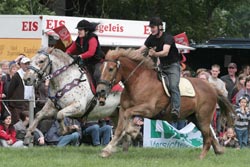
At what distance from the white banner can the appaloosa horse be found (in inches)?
142

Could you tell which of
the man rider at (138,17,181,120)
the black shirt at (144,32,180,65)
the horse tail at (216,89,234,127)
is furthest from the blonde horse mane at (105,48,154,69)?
the horse tail at (216,89,234,127)

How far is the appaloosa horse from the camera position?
15.2m

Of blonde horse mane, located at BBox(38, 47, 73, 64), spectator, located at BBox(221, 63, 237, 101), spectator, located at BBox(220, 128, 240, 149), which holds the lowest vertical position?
spectator, located at BBox(220, 128, 240, 149)

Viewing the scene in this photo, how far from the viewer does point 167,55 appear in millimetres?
14703

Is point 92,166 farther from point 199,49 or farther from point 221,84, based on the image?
point 199,49

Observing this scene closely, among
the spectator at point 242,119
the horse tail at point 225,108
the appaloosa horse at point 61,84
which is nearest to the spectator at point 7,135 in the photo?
the appaloosa horse at point 61,84

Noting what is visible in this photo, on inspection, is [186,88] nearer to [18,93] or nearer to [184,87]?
[184,87]

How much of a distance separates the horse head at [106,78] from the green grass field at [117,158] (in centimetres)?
115

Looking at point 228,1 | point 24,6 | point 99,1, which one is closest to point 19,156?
point 24,6

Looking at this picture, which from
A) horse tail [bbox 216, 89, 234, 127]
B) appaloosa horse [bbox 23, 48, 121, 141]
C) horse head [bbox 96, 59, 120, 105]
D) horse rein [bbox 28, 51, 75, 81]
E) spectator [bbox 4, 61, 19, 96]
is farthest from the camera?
spectator [bbox 4, 61, 19, 96]

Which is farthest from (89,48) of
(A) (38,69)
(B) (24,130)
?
(B) (24,130)

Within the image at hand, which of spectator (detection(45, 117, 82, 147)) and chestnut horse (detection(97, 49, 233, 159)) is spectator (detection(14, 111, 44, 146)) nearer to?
spectator (detection(45, 117, 82, 147))

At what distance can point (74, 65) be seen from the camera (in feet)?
50.9

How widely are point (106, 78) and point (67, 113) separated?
1.40m
